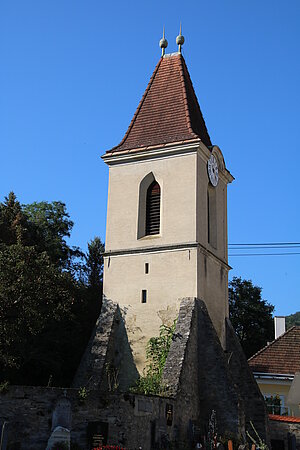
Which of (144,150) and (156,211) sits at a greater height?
(144,150)

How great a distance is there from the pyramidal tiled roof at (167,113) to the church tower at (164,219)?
57 millimetres

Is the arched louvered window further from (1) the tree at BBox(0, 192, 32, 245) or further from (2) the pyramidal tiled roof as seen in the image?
(1) the tree at BBox(0, 192, 32, 245)

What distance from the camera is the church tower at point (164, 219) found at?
24.0 meters

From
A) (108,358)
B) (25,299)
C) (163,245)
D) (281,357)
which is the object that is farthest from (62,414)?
(281,357)

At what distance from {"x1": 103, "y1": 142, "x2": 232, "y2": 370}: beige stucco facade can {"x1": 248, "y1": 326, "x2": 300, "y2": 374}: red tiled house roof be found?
155 inches

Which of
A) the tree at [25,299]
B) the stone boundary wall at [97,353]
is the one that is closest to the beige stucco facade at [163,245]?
the stone boundary wall at [97,353]

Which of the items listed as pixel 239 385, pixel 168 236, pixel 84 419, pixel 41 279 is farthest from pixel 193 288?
pixel 84 419

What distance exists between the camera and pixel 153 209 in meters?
25.9

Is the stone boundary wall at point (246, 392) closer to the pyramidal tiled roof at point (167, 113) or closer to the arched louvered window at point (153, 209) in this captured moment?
the arched louvered window at point (153, 209)

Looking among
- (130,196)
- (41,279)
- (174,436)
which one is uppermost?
(130,196)

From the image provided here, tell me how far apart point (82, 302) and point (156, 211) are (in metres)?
5.06

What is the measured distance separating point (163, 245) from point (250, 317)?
80.7 feet

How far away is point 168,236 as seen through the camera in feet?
81.5

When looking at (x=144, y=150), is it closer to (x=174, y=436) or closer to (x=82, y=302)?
(x=82, y=302)
